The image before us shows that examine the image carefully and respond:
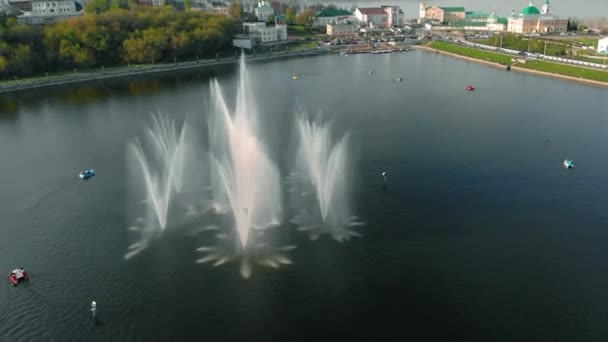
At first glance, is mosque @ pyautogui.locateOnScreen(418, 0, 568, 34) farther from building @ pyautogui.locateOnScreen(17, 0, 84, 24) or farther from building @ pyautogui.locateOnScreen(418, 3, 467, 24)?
building @ pyautogui.locateOnScreen(17, 0, 84, 24)

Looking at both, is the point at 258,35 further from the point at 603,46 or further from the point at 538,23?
the point at 538,23

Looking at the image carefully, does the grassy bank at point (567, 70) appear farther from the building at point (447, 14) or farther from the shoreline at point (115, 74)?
the building at point (447, 14)

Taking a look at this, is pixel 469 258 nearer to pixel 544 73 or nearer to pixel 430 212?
pixel 430 212

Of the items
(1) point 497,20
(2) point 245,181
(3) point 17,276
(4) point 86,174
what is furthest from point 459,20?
(3) point 17,276

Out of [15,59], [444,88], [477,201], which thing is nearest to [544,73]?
[444,88]

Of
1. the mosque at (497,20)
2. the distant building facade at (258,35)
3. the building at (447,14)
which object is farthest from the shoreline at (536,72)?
the building at (447,14)

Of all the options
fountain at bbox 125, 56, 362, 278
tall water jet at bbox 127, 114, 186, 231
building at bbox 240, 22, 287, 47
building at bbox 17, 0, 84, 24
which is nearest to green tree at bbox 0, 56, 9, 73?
building at bbox 17, 0, 84, 24
